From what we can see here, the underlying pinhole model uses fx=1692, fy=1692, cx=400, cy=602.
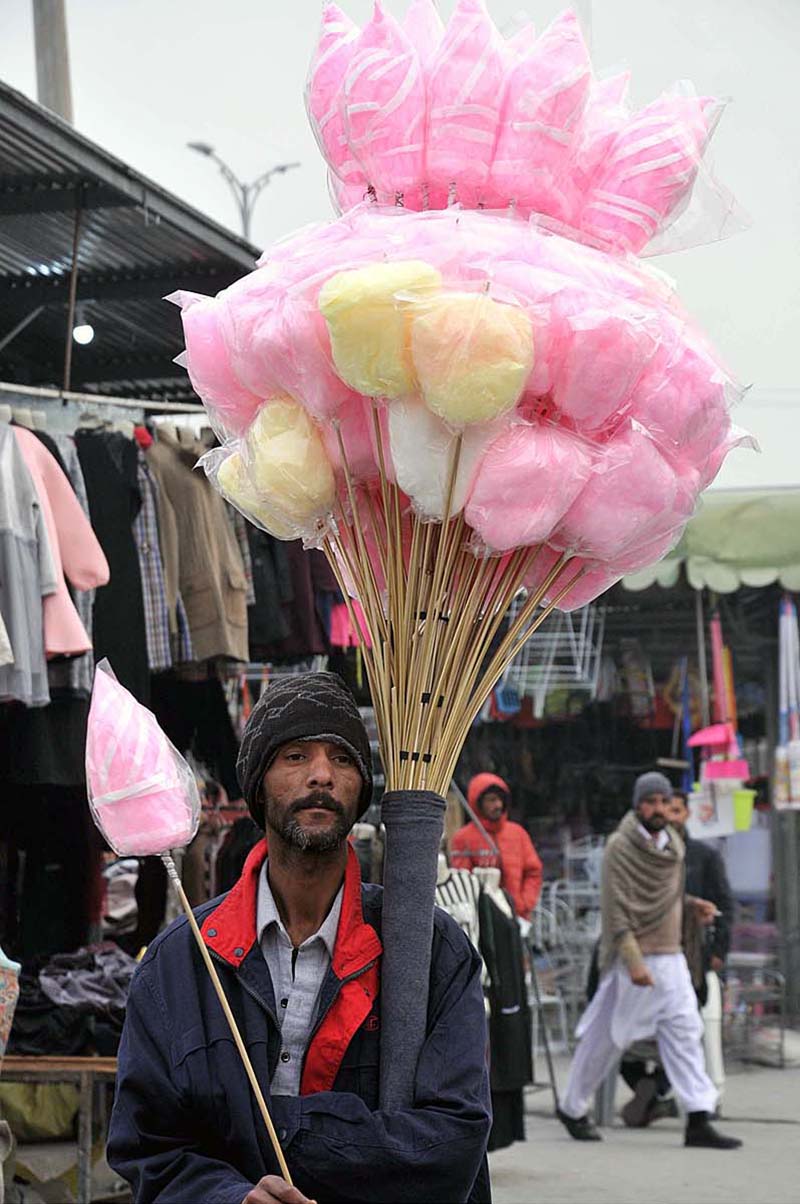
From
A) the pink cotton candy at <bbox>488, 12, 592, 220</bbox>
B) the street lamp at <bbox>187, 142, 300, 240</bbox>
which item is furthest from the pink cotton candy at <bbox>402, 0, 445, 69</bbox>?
the street lamp at <bbox>187, 142, 300, 240</bbox>

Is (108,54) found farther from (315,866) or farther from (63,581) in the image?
(315,866)

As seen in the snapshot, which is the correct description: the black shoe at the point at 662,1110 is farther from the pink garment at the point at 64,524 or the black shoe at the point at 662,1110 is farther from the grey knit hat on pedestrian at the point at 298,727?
the grey knit hat on pedestrian at the point at 298,727

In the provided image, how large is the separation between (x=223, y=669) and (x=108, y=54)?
2.96m

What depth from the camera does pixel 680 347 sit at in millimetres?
2689

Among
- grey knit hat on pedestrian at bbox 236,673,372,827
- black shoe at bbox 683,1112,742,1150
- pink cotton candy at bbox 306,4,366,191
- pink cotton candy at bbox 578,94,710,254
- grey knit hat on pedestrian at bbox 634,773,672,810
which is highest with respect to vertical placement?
pink cotton candy at bbox 306,4,366,191

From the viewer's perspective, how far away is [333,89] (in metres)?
2.81

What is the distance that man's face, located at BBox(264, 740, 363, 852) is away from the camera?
2605 millimetres

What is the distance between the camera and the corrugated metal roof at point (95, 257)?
5496mm

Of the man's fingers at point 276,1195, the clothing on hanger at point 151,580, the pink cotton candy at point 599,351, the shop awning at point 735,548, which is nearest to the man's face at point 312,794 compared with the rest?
the man's fingers at point 276,1195

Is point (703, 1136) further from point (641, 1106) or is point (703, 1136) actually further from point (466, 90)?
point (466, 90)

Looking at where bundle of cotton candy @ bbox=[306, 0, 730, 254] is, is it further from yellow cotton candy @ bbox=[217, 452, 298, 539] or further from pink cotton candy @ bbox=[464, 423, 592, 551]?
yellow cotton candy @ bbox=[217, 452, 298, 539]

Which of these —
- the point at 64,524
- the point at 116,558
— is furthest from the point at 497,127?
the point at 116,558

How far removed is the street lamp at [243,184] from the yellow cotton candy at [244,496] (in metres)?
5.24

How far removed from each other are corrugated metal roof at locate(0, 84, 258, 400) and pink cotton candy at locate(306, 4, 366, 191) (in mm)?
2352
